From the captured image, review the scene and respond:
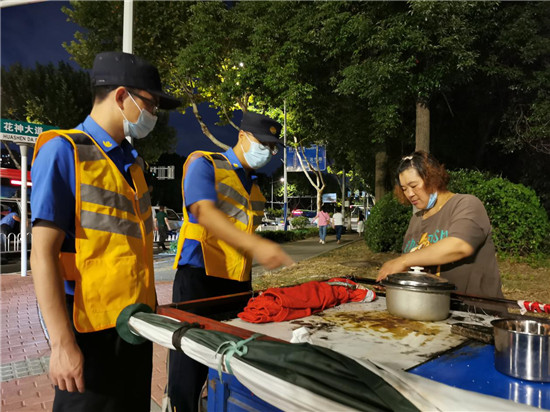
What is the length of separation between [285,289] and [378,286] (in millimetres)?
813

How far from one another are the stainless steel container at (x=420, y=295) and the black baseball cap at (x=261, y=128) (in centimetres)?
141

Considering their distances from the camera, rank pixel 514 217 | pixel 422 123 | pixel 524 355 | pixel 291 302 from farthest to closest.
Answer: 1. pixel 422 123
2. pixel 514 217
3. pixel 291 302
4. pixel 524 355

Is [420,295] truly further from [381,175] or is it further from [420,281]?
[381,175]

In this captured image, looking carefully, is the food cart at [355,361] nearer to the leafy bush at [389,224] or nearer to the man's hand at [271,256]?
the man's hand at [271,256]

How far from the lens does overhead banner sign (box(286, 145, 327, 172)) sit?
26.9 metres

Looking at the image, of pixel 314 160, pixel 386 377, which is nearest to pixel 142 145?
pixel 314 160

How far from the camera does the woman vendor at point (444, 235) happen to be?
2396 mm

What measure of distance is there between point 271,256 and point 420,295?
2.51 feet

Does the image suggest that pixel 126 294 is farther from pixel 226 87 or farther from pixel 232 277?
pixel 226 87

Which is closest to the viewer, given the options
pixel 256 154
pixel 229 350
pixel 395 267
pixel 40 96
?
pixel 229 350

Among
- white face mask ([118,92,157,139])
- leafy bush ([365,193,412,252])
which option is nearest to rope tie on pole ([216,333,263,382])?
white face mask ([118,92,157,139])

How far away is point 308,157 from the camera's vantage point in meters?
29.9

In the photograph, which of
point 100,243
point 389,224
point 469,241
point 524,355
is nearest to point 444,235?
point 469,241

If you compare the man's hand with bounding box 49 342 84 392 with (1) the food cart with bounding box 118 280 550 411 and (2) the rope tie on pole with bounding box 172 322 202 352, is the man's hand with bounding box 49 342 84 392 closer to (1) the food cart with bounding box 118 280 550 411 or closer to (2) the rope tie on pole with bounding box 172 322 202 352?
(1) the food cart with bounding box 118 280 550 411
